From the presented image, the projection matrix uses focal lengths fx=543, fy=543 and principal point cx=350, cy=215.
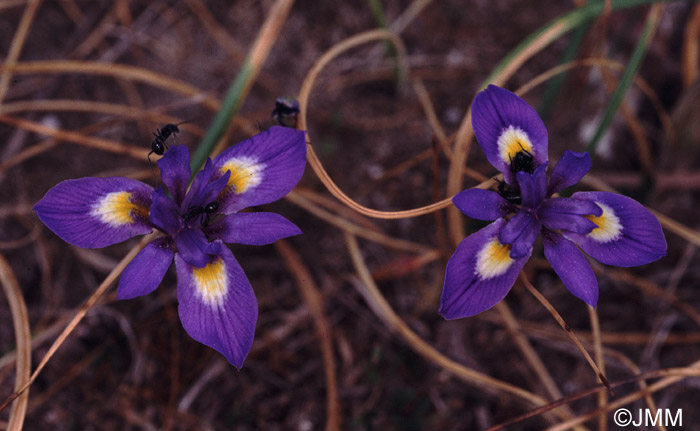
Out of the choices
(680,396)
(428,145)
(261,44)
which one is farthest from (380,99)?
(680,396)

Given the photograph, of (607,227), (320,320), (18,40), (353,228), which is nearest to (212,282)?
(320,320)

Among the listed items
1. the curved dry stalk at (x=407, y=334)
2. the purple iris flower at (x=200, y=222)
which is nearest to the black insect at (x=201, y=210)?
the purple iris flower at (x=200, y=222)

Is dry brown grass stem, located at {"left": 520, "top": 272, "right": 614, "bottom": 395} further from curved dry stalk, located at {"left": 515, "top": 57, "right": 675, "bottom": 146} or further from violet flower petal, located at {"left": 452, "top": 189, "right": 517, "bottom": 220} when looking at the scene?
curved dry stalk, located at {"left": 515, "top": 57, "right": 675, "bottom": 146}

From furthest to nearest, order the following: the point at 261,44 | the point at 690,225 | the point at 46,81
Result: the point at 46,81 < the point at 690,225 < the point at 261,44

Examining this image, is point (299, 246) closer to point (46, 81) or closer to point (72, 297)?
point (72, 297)

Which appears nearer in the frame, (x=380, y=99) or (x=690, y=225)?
(x=690, y=225)

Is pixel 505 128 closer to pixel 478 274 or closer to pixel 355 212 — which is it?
pixel 478 274

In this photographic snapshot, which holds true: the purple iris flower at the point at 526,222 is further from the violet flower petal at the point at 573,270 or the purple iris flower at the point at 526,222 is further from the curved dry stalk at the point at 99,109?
the curved dry stalk at the point at 99,109
